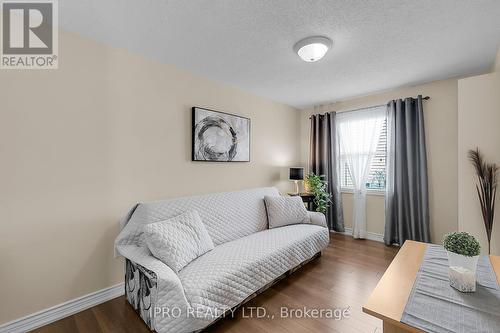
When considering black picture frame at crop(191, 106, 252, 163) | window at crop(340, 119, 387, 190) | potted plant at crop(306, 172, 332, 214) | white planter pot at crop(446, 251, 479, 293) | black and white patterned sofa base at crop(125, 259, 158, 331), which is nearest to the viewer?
white planter pot at crop(446, 251, 479, 293)

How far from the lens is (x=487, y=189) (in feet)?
7.41

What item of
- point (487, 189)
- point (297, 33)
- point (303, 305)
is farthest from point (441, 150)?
point (303, 305)

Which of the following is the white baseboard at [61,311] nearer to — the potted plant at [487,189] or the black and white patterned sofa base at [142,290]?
the black and white patterned sofa base at [142,290]

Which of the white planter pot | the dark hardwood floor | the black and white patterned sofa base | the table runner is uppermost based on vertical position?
the white planter pot

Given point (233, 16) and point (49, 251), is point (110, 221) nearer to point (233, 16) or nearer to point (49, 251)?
point (49, 251)

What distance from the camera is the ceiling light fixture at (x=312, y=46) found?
2006 millimetres

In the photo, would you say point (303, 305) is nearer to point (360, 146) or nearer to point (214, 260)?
point (214, 260)

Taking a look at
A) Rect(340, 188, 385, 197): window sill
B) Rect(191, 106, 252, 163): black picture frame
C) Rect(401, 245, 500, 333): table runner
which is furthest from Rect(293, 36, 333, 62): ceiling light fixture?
Rect(340, 188, 385, 197): window sill

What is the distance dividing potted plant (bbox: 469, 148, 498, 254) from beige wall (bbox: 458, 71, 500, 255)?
0.07 metres

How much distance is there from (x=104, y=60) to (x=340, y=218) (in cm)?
402

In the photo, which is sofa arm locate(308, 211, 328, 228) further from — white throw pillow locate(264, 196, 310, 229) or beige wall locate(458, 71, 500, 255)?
beige wall locate(458, 71, 500, 255)

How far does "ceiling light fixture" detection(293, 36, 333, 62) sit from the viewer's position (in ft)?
6.58

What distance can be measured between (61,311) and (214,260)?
133 centimetres

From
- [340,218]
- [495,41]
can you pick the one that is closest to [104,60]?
[495,41]
